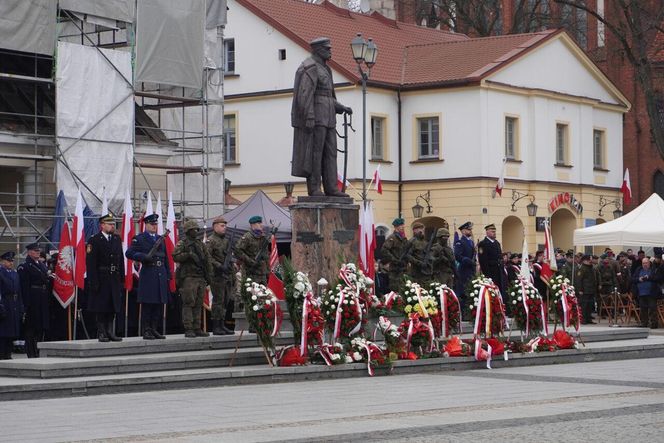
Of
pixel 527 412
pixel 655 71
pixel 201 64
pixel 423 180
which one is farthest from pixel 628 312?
pixel 655 71

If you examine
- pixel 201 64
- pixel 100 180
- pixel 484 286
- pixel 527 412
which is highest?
pixel 201 64

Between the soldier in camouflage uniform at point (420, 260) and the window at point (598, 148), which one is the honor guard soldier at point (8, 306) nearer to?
the soldier in camouflage uniform at point (420, 260)

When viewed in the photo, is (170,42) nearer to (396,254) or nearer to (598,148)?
(396,254)

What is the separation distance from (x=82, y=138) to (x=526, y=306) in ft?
43.3

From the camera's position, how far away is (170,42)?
110 ft

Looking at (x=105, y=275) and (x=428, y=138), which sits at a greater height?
(x=428, y=138)

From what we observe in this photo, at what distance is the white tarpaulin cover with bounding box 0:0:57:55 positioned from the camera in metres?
29.5

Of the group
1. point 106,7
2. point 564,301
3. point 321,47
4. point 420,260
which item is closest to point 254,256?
point 321,47

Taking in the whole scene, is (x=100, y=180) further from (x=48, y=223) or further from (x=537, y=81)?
(x=537, y=81)

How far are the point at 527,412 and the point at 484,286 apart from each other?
19.8ft

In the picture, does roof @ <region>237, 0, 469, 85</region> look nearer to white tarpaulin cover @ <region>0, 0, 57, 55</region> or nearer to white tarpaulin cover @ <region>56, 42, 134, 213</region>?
white tarpaulin cover @ <region>56, 42, 134, 213</region>

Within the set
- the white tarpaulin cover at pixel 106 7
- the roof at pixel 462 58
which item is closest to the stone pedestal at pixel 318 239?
the white tarpaulin cover at pixel 106 7

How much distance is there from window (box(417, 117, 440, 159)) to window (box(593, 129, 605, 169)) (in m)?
8.24

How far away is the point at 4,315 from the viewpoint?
65.1 ft
